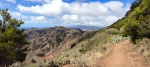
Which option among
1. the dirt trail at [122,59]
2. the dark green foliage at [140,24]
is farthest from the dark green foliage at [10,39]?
the dark green foliage at [140,24]

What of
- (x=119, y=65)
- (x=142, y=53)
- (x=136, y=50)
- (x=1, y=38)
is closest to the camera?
(x=119, y=65)

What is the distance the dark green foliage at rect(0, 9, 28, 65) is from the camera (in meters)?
32.6

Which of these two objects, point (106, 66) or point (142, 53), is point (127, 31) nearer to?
point (142, 53)

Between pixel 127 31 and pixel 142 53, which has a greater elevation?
pixel 127 31

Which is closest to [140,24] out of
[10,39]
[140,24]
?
[140,24]

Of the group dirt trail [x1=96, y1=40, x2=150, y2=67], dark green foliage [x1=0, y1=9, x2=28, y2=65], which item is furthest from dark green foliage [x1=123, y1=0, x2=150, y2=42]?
dark green foliage [x1=0, y1=9, x2=28, y2=65]

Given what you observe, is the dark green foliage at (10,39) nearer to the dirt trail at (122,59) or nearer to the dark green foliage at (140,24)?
the dirt trail at (122,59)

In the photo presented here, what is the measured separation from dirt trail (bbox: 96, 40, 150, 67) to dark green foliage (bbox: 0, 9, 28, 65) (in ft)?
43.9

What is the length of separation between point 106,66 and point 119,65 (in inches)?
53.8

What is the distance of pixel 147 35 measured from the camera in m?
27.9

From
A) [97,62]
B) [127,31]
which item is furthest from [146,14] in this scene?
[97,62]

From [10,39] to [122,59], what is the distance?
1725 centimetres

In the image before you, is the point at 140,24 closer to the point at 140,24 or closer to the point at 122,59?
the point at 140,24

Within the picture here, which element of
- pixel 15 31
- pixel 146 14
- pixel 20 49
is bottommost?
pixel 20 49
